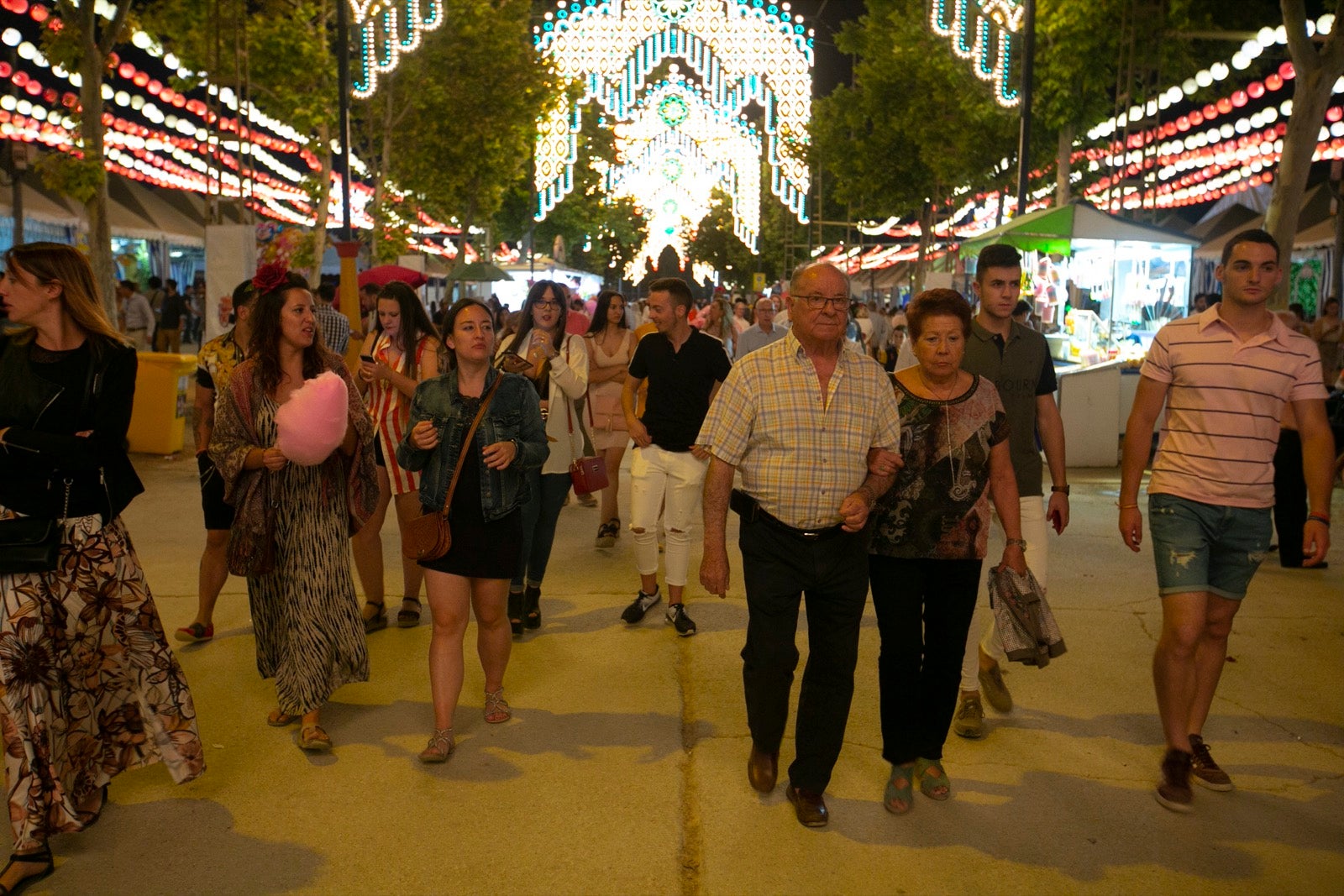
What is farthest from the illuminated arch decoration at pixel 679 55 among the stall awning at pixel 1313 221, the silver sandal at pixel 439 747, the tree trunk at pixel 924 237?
the silver sandal at pixel 439 747

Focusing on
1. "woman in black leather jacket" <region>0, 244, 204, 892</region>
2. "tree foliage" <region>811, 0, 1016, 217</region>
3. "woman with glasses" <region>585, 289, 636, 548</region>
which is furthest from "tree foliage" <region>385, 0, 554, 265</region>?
"woman in black leather jacket" <region>0, 244, 204, 892</region>

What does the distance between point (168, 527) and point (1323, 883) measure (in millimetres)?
8521

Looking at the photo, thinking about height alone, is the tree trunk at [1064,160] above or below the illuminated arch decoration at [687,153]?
below

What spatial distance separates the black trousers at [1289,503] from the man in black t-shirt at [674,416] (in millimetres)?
4389

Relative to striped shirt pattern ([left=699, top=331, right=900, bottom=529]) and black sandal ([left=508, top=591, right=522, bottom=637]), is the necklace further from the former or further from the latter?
black sandal ([left=508, top=591, right=522, bottom=637])

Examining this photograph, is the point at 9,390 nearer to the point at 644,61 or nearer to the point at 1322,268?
the point at 1322,268

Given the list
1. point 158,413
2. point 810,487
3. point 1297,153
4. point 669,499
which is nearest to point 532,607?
point 669,499

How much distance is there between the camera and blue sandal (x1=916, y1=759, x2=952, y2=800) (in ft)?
14.9

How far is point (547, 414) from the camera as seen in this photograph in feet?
23.1

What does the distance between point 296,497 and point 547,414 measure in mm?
2194

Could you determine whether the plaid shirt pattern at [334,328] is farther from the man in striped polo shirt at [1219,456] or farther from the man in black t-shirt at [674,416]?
the man in striped polo shirt at [1219,456]

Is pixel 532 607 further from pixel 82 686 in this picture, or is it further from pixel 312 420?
pixel 82 686

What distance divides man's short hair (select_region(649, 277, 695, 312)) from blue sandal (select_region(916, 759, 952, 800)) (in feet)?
9.97

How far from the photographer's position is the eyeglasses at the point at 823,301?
13.7 ft
